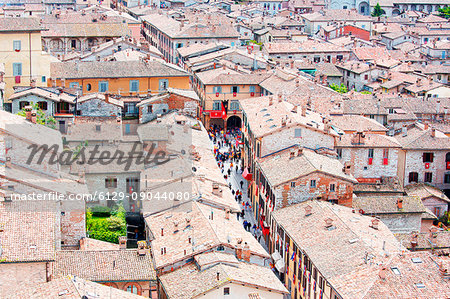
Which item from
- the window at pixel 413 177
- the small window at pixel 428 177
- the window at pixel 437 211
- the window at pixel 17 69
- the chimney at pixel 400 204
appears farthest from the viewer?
the window at pixel 17 69

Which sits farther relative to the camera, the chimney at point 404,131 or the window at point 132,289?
the chimney at point 404,131

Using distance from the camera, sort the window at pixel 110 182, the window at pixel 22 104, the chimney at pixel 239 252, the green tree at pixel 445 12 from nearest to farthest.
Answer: the chimney at pixel 239 252 < the window at pixel 110 182 < the window at pixel 22 104 < the green tree at pixel 445 12

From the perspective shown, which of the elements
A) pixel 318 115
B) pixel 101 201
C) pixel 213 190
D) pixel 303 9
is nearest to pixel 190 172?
pixel 213 190

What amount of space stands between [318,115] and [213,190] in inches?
670

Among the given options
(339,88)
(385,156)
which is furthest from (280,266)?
(339,88)

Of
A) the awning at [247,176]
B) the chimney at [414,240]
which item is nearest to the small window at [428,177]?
the awning at [247,176]

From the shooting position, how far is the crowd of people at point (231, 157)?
60394 millimetres

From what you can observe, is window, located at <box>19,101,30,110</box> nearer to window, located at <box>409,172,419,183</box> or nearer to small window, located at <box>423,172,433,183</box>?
window, located at <box>409,172,419,183</box>

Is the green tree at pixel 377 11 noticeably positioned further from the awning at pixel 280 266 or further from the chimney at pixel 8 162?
the chimney at pixel 8 162

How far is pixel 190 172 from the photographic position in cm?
5384

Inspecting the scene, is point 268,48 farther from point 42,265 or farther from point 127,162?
point 42,265

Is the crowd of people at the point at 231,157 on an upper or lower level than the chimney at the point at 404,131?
lower

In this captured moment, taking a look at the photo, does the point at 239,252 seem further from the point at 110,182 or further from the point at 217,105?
the point at 217,105

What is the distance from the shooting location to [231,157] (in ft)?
239
